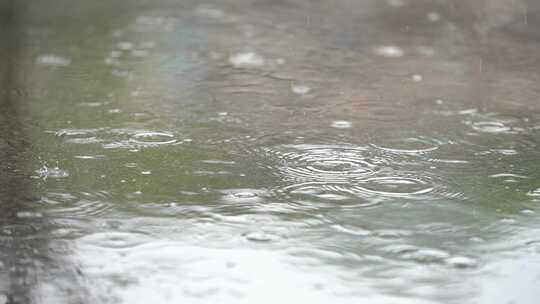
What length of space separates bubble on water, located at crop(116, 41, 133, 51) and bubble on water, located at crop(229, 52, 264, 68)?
2.16 feet

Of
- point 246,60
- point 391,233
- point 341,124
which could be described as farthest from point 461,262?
point 246,60

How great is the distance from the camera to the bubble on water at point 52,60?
4.70 meters

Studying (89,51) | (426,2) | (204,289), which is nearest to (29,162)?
(204,289)

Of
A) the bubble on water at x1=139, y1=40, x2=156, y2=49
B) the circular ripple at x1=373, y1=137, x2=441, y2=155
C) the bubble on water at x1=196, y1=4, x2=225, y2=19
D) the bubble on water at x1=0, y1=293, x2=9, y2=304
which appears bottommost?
the bubble on water at x1=0, y1=293, x2=9, y2=304

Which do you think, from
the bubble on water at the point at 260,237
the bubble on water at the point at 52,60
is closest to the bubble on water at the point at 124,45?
the bubble on water at the point at 52,60

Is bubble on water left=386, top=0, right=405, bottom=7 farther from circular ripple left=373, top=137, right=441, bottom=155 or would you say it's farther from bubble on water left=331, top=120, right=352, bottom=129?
circular ripple left=373, top=137, right=441, bottom=155

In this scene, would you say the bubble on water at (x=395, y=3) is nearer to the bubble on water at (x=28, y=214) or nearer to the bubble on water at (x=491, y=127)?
the bubble on water at (x=491, y=127)

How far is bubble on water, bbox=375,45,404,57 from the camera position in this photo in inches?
202

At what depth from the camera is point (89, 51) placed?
16.6 ft

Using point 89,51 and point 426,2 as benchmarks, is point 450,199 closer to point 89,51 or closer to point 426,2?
point 89,51

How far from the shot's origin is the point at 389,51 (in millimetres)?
5223

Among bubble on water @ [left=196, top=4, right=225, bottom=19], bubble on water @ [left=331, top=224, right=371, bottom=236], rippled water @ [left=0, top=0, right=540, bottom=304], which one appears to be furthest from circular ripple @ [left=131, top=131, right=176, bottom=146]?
bubble on water @ [left=196, top=4, right=225, bottom=19]

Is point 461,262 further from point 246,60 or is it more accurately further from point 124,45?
point 124,45

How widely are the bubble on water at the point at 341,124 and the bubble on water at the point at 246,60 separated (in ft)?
3.90
